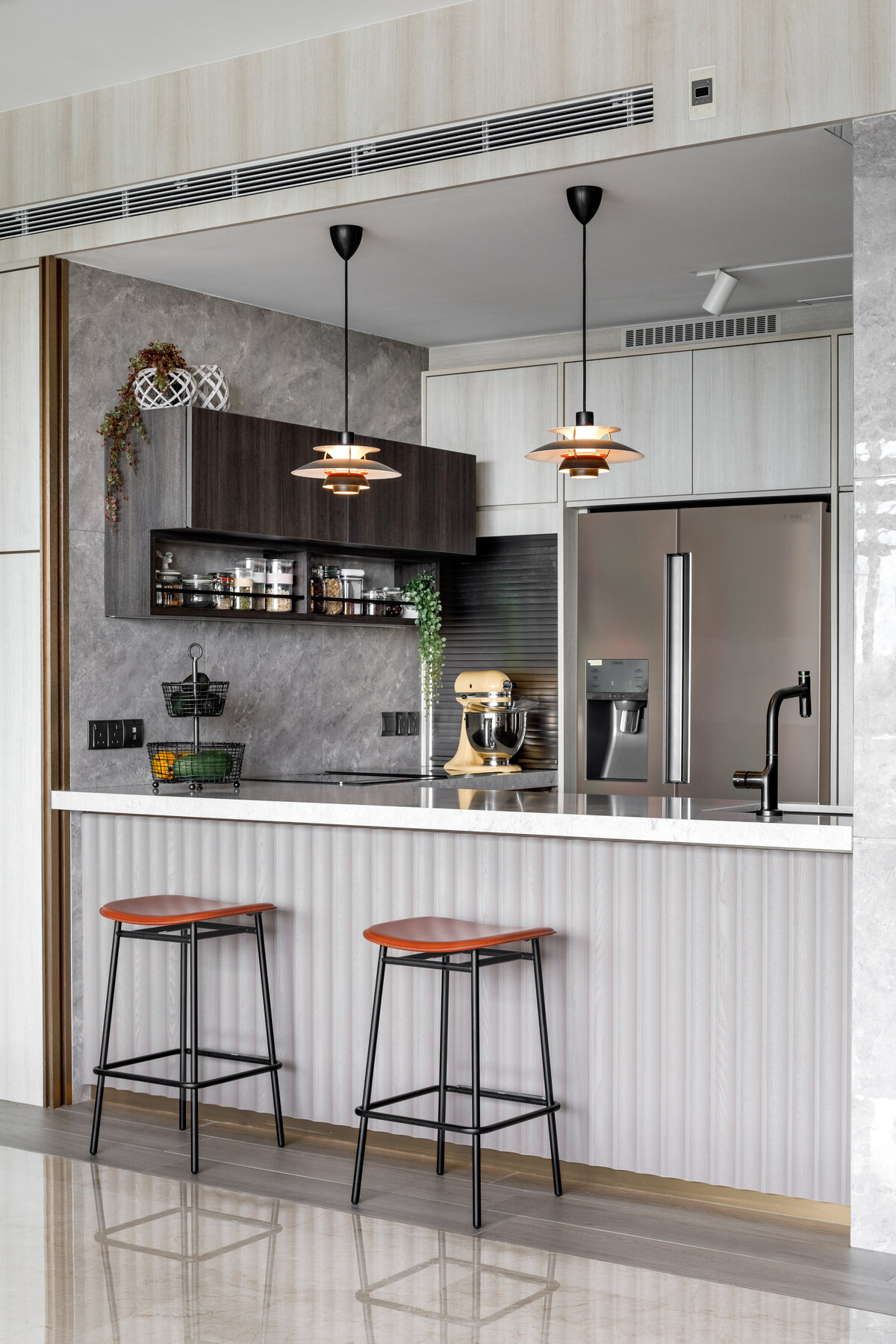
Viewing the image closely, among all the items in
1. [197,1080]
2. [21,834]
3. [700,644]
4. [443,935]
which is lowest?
[197,1080]

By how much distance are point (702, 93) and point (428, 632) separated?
3.13 m

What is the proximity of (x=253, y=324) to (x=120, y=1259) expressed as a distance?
344 centimetres

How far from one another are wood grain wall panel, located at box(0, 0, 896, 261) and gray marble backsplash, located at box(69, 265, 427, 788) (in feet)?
1.44

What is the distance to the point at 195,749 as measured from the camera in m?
4.84

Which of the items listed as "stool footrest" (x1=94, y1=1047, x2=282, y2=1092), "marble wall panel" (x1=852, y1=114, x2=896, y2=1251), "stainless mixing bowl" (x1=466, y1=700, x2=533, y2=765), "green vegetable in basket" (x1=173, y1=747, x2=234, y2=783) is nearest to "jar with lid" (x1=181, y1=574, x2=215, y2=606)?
"green vegetable in basket" (x1=173, y1=747, x2=234, y2=783)

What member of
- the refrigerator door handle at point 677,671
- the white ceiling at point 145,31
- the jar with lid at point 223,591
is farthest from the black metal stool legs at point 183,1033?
the white ceiling at point 145,31

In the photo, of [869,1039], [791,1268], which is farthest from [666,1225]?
[869,1039]

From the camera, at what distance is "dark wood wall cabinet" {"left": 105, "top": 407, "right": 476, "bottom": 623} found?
4.82m

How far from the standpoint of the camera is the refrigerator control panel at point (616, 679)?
5.81 m

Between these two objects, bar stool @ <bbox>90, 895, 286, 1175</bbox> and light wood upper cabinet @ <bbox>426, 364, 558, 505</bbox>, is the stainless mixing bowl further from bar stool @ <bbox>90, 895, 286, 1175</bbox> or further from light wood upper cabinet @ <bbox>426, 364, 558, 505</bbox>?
bar stool @ <bbox>90, 895, 286, 1175</bbox>

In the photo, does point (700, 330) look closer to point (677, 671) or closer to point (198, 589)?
point (677, 671)

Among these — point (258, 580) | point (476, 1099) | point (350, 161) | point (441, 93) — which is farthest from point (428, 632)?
point (476, 1099)

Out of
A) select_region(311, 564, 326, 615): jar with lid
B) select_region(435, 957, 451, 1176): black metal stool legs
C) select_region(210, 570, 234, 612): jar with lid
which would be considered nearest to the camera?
select_region(435, 957, 451, 1176): black metal stool legs

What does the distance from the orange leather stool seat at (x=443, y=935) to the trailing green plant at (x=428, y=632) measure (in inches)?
103
